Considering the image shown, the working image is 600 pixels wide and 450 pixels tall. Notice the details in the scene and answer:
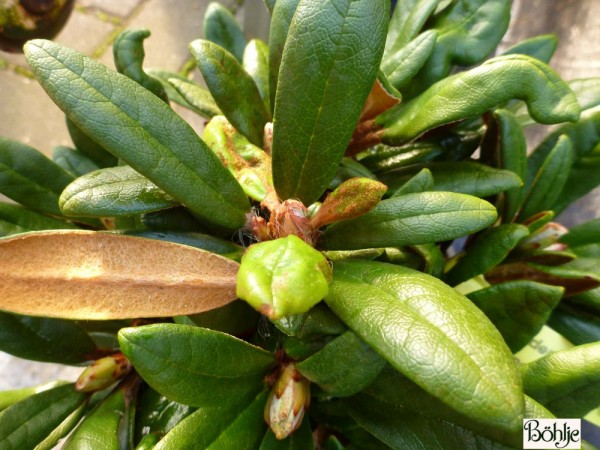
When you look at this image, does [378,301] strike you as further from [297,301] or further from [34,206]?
[34,206]

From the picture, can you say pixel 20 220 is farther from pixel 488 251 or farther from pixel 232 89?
pixel 488 251

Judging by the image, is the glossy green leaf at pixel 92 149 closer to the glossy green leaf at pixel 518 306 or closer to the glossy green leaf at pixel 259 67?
the glossy green leaf at pixel 259 67

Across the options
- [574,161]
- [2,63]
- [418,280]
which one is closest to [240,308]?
[418,280]

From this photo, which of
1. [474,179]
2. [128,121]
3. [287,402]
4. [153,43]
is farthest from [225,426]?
[153,43]

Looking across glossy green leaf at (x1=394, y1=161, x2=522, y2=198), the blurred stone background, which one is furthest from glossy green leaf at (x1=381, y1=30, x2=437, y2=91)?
the blurred stone background

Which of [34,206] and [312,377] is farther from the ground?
[34,206]

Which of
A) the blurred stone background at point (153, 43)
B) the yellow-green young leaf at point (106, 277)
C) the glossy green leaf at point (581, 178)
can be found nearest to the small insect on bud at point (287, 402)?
the yellow-green young leaf at point (106, 277)
